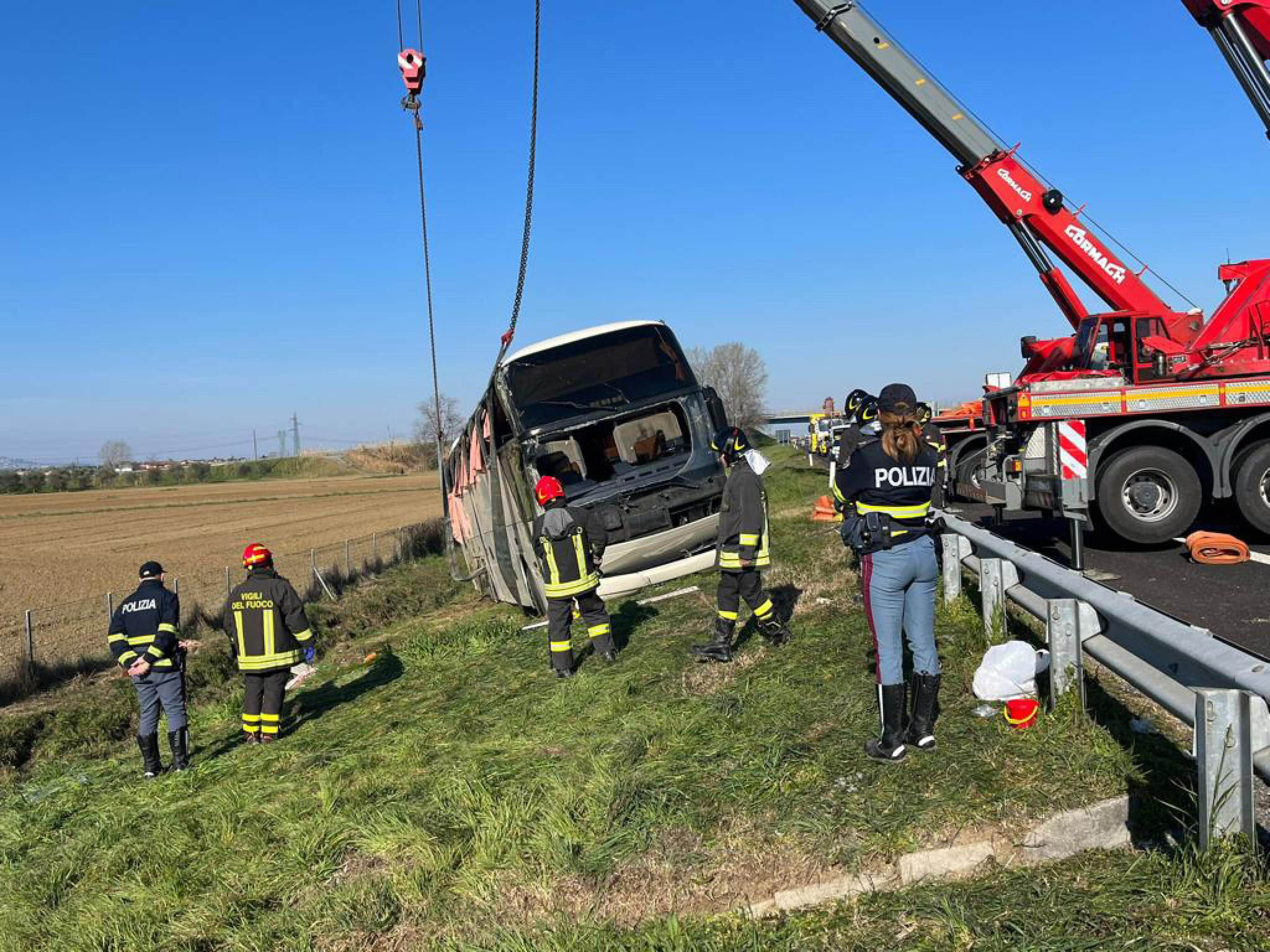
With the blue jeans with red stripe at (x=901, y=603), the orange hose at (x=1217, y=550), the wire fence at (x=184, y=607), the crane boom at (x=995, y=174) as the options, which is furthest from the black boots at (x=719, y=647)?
the crane boom at (x=995, y=174)

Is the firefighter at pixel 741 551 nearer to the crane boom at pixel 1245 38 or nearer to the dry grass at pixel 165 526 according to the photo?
the crane boom at pixel 1245 38

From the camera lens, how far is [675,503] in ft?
36.9

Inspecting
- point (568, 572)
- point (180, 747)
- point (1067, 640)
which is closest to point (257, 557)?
point (180, 747)

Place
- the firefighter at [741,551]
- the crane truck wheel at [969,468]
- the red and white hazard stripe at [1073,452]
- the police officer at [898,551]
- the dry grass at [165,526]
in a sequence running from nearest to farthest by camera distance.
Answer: the police officer at [898,551] < the firefighter at [741,551] < the red and white hazard stripe at [1073,452] < the crane truck wheel at [969,468] < the dry grass at [165,526]

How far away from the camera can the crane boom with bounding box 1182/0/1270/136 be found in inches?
425

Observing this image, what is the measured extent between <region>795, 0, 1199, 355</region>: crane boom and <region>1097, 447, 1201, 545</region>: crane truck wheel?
3691 mm

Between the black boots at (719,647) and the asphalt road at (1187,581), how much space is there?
10.3 feet

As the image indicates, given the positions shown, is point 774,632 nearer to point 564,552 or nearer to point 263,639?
point 564,552

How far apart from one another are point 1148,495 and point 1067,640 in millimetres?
6728

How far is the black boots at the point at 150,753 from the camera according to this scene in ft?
24.1

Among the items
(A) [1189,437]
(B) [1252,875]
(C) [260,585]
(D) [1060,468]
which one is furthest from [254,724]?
(A) [1189,437]

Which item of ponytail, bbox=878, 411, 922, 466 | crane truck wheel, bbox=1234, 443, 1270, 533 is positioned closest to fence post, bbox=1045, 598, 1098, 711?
ponytail, bbox=878, 411, 922, 466

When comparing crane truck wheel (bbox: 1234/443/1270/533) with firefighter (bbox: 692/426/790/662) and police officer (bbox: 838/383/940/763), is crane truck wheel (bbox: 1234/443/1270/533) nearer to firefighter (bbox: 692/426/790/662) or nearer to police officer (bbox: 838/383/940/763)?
firefighter (bbox: 692/426/790/662)

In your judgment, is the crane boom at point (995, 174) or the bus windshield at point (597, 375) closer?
the bus windshield at point (597, 375)
